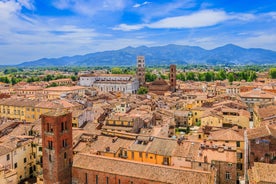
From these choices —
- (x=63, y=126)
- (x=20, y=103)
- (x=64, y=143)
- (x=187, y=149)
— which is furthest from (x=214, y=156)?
(x=20, y=103)

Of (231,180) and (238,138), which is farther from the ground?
(238,138)

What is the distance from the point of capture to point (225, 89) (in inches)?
4540

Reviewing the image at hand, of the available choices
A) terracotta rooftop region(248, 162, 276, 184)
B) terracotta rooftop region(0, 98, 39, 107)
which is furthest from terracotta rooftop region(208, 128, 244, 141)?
terracotta rooftop region(0, 98, 39, 107)

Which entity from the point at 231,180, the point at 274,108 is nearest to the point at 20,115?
the point at 231,180

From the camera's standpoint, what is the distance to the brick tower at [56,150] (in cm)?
3195

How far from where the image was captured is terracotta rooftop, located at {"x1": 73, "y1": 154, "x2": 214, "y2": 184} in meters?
27.4

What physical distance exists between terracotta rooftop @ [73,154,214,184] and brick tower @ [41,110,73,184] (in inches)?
63.2

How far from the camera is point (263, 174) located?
80.9 feet

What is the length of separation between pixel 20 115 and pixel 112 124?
3056 cm

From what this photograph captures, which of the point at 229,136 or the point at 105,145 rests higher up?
the point at 229,136

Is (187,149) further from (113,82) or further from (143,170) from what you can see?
(113,82)

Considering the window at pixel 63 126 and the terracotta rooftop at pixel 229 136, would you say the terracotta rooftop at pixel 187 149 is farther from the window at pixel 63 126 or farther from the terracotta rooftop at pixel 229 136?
the window at pixel 63 126

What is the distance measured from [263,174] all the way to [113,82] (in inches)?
5165

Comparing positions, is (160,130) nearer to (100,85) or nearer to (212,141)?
(212,141)
